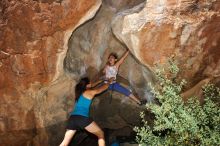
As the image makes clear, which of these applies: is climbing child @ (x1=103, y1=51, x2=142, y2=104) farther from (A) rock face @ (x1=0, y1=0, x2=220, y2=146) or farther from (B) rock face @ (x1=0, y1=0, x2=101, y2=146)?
(B) rock face @ (x1=0, y1=0, x2=101, y2=146)

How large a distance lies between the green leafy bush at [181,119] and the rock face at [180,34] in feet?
1.86

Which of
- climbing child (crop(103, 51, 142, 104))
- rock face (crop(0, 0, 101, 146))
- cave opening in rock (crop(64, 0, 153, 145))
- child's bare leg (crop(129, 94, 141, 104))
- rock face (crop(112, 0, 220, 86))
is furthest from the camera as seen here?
cave opening in rock (crop(64, 0, 153, 145))

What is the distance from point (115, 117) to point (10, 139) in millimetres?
2640

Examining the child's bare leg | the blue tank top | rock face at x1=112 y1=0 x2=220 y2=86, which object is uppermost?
rock face at x1=112 y1=0 x2=220 y2=86

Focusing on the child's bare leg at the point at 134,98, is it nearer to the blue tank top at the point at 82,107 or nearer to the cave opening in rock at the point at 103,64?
the cave opening in rock at the point at 103,64

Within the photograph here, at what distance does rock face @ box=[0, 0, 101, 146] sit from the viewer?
7129 millimetres

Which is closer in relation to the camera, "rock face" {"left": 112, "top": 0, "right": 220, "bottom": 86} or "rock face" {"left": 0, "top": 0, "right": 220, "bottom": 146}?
"rock face" {"left": 112, "top": 0, "right": 220, "bottom": 86}

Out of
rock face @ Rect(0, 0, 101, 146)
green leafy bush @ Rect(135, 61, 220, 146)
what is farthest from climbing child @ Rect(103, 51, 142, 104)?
green leafy bush @ Rect(135, 61, 220, 146)

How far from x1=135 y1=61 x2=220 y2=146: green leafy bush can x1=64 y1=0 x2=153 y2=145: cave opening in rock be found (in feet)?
5.41

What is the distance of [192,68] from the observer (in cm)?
678

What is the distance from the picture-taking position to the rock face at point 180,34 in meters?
6.45

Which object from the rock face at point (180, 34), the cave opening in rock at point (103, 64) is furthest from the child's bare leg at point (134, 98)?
the rock face at point (180, 34)

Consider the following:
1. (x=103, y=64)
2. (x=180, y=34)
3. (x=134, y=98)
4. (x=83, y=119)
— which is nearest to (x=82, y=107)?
(x=83, y=119)

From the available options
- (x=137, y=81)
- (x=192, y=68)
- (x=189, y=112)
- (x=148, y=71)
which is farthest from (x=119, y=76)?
(x=189, y=112)
